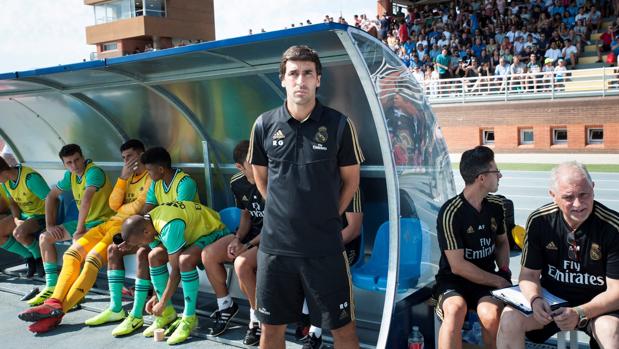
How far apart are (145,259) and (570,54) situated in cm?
1882

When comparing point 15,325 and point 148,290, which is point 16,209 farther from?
point 148,290

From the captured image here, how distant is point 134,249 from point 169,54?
6.19 feet

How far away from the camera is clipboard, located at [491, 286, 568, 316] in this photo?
10.1 feet

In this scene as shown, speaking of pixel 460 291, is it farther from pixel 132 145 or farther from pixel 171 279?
pixel 132 145

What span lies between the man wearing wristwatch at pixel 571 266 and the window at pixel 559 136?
1652cm

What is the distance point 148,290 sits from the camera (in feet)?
16.5

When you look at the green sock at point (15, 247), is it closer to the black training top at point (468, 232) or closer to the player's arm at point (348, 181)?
the player's arm at point (348, 181)

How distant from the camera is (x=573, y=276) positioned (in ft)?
10.5

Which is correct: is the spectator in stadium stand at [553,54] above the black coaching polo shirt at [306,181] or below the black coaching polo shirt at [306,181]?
above

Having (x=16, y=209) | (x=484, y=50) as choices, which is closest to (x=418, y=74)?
(x=484, y=50)

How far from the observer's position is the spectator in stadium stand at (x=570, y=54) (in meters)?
19.8

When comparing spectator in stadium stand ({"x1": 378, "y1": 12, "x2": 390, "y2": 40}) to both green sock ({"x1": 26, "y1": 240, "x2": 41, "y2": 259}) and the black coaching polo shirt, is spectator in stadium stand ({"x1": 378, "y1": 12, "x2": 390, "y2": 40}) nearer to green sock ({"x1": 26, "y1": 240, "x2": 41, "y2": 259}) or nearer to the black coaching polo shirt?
green sock ({"x1": 26, "y1": 240, "x2": 41, "y2": 259})

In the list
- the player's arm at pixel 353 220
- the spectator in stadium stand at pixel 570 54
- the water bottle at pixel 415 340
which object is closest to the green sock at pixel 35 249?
the player's arm at pixel 353 220

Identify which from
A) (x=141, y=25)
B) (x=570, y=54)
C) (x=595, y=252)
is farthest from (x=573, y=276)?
(x=141, y=25)
